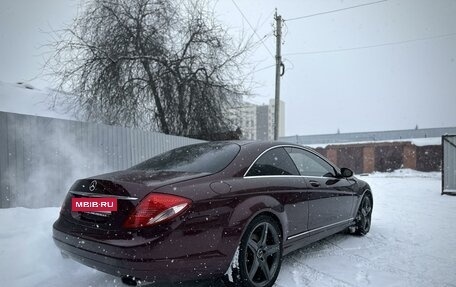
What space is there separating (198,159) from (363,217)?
3.32 meters

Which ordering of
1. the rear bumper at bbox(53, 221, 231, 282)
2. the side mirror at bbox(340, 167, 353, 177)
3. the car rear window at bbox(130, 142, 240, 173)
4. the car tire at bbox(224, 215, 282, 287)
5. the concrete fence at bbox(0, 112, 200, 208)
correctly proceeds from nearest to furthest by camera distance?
the rear bumper at bbox(53, 221, 231, 282), the car tire at bbox(224, 215, 282, 287), the car rear window at bbox(130, 142, 240, 173), the side mirror at bbox(340, 167, 353, 177), the concrete fence at bbox(0, 112, 200, 208)

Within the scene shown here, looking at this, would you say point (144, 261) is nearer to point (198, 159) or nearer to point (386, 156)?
point (198, 159)

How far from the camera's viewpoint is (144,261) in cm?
246

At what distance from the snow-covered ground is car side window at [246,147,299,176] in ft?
3.49

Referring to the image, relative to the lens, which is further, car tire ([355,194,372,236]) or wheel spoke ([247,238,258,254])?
car tire ([355,194,372,236])

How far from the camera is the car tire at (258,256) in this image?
2.93 metres

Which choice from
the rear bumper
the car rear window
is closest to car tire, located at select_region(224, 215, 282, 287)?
the rear bumper

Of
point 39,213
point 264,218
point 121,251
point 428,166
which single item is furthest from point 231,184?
point 428,166

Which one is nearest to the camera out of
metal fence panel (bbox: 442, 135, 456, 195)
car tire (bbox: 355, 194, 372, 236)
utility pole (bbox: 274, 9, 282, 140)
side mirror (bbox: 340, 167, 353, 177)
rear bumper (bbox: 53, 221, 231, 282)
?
rear bumper (bbox: 53, 221, 231, 282)

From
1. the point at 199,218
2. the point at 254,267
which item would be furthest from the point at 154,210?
the point at 254,267

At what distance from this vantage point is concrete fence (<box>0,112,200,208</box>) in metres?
5.84

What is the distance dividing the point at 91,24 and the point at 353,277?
12.8m

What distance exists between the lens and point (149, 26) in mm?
14047

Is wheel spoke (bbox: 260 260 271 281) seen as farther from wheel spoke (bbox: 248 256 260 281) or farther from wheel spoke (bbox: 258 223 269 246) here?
wheel spoke (bbox: 258 223 269 246)
